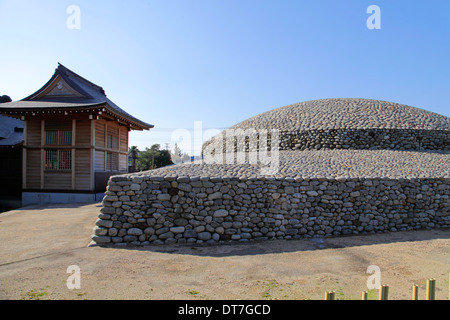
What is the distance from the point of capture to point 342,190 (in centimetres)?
737

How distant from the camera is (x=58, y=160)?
13.4 m

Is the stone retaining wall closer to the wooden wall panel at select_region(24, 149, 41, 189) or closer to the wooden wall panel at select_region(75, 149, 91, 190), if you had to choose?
the wooden wall panel at select_region(75, 149, 91, 190)

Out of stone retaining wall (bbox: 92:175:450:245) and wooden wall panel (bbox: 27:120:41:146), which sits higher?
wooden wall panel (bbox: 27:120:41:146)

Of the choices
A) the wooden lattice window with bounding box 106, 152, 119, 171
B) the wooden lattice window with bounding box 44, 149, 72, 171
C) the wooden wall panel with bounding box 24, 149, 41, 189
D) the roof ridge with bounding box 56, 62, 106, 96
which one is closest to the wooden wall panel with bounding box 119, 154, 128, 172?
the wooden lattice window with bounding box 106, 152, 119, 171

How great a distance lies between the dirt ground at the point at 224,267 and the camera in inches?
156

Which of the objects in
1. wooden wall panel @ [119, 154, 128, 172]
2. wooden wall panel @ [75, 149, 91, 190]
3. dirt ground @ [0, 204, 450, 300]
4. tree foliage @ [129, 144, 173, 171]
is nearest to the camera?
dirt ground @ [0, 204, 450, 300]

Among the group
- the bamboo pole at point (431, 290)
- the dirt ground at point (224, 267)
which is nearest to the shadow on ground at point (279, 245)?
the dirt ground at point (224, 267)

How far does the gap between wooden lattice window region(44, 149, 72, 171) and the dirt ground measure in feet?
21.9

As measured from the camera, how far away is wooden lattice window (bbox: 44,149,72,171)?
13406 millimetres

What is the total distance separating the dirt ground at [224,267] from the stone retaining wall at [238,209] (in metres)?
0.38

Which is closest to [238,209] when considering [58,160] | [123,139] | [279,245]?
[279,245]

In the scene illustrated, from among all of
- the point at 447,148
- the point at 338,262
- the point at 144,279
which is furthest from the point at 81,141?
the point at 447,148
